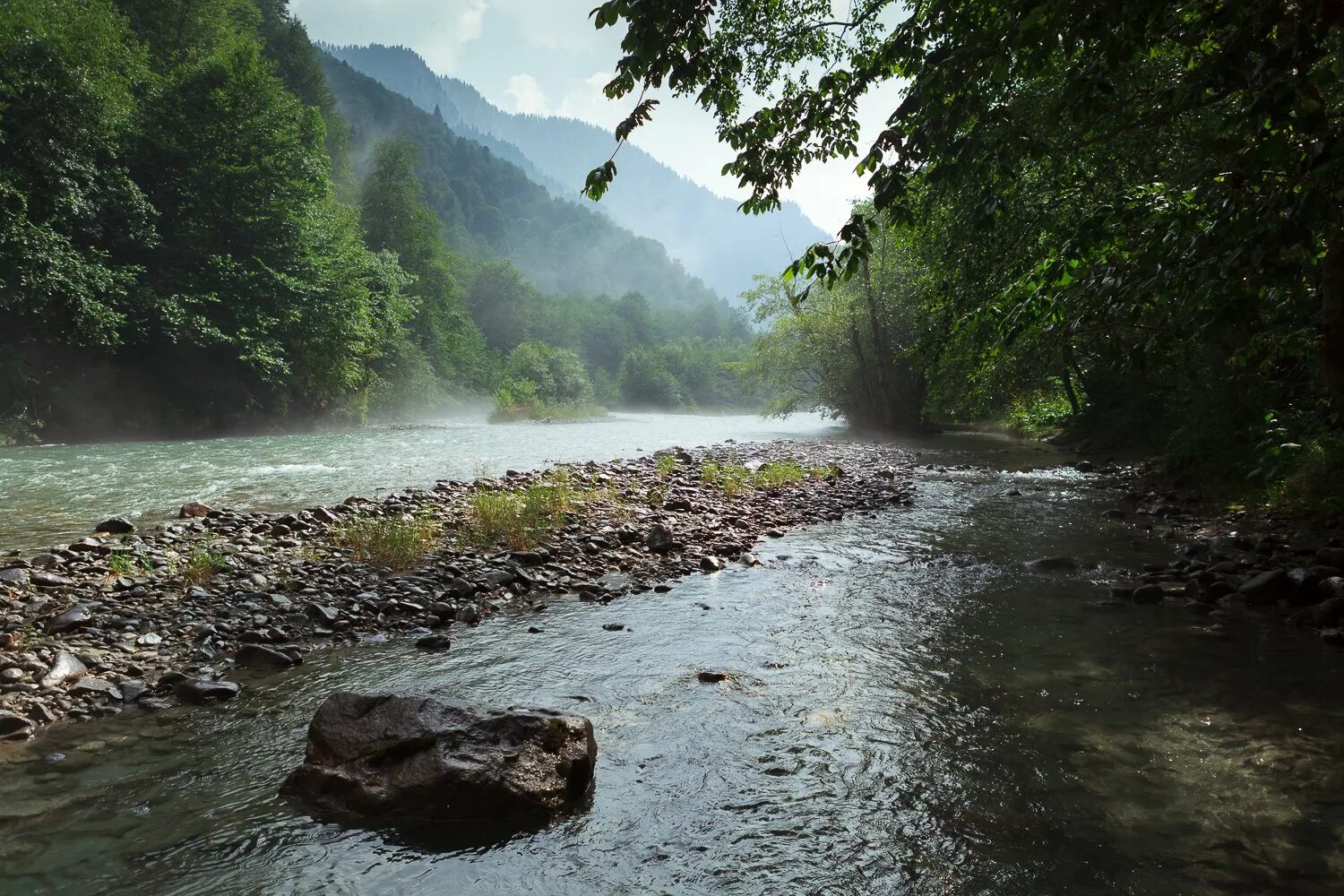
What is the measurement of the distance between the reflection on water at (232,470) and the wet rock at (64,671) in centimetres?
570

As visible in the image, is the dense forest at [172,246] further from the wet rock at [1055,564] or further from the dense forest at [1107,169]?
the wet rock at [1055,564]

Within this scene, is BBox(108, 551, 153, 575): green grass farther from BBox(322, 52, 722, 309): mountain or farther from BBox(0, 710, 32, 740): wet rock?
BBox(322, 52, 722, 309): mountain

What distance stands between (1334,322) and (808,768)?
17.3ft

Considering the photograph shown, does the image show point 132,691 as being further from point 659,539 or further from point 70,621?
point 659,539

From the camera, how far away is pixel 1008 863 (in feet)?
11.3

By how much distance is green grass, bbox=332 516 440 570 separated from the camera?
8.95 meters

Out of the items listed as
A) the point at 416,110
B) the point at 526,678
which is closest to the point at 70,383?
the point at 526,678

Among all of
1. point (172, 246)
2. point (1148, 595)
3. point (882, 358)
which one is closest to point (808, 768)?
point (1148, 595)

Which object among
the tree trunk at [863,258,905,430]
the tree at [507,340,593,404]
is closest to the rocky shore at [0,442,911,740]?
the tree trunk at [863,258,905,430]

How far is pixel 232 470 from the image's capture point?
19.3 m

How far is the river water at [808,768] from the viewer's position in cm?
343

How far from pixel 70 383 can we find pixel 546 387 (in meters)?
54.4

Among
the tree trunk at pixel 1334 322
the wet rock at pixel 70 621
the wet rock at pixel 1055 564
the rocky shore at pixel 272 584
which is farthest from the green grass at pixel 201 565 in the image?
the tree trunk at pixel 1334 322

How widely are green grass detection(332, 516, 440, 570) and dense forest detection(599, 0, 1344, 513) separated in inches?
226
